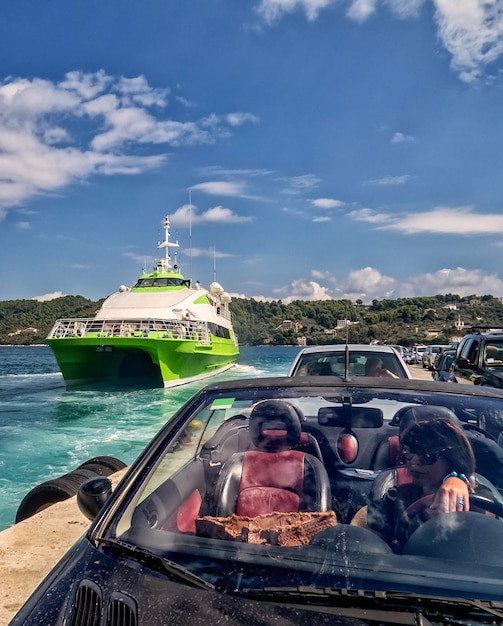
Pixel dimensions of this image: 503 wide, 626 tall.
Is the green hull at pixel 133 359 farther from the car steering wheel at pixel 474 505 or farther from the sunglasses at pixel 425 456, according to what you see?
the car steering wheel at pixel 474 505

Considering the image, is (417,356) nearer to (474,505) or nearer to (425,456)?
(425,456)

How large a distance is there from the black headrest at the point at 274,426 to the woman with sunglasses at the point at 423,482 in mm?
494

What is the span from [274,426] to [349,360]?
16.2 ft

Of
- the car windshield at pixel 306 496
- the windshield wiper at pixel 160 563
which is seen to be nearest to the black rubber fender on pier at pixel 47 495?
the car windshield at pixel 306 496

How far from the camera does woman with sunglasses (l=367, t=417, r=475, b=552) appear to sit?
215 cm

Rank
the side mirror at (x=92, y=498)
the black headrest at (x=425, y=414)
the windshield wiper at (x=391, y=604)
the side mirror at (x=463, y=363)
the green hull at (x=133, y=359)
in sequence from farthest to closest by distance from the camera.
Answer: the green hull at (x=133, y=359)
the side mirror at (x=463, y=363)
the black headrest at (x=425, y=414)
the side mirror at (x=92, y=498)
the windshield wiper at (x=391, y=604)

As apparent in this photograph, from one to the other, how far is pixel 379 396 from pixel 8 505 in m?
7.81

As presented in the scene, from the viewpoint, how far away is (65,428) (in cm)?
1691

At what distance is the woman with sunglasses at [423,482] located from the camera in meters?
2.15

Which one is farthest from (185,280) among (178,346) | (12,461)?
(12,461)

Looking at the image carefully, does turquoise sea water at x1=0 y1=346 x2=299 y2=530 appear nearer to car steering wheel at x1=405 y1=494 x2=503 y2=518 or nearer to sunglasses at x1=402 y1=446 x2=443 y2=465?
sunglasses at x1=402 y1=446 x2=443 y2=465

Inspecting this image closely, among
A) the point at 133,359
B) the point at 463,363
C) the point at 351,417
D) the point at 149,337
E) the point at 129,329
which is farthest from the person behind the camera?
the point at 133,359

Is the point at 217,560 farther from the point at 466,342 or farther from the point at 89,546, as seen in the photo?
the point at 466,342

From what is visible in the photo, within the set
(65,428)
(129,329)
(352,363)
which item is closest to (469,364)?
(352,363)
